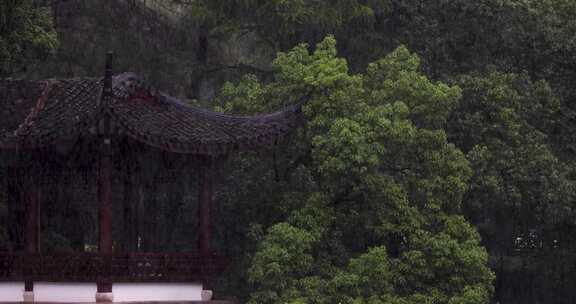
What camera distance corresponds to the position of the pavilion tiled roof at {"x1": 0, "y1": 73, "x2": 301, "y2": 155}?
19.8 m

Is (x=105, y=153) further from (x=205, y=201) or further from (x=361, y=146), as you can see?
(x=361, y=146)

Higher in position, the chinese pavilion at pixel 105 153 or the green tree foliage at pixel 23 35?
the green tree foliage at pixel 23 35

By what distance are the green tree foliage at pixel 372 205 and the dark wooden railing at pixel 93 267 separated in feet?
5.69

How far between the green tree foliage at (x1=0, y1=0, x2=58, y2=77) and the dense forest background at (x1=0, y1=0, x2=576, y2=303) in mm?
36

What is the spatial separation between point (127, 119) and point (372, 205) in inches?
180

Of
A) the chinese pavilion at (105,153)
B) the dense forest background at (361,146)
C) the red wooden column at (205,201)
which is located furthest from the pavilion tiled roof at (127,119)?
the dense forest background at (361,146)

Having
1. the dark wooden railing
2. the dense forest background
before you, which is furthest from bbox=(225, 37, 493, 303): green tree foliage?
the dark wooden railing

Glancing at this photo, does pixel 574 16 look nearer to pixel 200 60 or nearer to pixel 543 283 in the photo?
pixel 543 283

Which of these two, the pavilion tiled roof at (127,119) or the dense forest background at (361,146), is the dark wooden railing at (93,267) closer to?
the dense forest background at (361,146)

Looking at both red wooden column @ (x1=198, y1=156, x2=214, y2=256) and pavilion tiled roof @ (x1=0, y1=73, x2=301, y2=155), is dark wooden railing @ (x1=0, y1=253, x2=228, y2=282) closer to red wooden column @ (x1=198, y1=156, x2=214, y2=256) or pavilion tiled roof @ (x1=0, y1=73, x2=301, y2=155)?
red wooden column @ (x1=198, y1=156, x2=214, y2=256)

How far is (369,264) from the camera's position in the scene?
72.7ft

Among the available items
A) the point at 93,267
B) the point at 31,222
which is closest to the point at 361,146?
the point at 93,267

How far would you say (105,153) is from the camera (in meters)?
20.0

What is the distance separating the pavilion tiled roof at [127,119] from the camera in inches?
779
